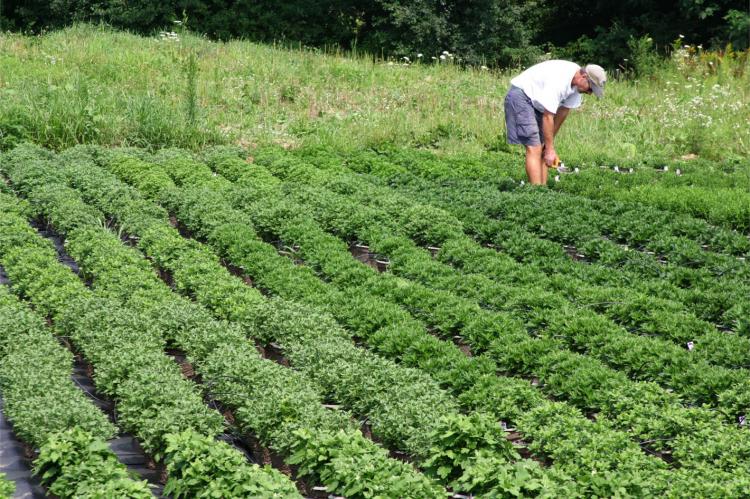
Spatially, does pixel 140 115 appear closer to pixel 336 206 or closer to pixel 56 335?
pixel 336 206

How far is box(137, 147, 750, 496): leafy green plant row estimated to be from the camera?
29.1 ft

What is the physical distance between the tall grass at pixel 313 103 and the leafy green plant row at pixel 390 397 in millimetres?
7384

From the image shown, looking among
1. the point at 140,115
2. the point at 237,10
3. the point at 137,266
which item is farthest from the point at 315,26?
the point at 137,266

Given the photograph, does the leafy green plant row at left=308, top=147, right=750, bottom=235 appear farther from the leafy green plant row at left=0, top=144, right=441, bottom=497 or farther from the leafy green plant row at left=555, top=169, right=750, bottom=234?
the leafy green plant row at left=0, top=144, right=441, bottom=497

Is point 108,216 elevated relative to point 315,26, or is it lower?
lower

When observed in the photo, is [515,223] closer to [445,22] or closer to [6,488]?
[6,488]

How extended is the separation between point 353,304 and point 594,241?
2923 mm

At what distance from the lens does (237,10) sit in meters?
31.1

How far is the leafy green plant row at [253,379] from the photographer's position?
5504 mm

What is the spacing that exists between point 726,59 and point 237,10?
54.2ft

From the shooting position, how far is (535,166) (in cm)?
1191

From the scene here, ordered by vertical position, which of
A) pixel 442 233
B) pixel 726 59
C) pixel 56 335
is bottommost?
pixel 56 335

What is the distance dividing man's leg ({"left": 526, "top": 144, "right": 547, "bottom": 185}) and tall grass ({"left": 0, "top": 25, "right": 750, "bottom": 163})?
2177 millimetres

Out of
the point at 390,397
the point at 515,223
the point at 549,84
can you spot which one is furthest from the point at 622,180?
the point at 390,397
